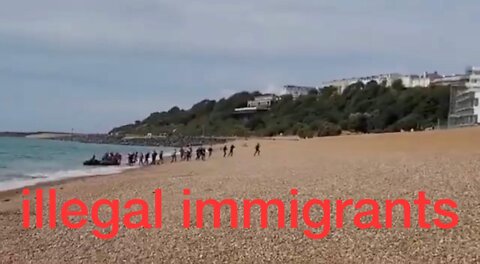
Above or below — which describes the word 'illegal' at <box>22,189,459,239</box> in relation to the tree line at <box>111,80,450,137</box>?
below

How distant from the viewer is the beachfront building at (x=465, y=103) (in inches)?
2478

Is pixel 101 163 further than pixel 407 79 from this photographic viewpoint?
No

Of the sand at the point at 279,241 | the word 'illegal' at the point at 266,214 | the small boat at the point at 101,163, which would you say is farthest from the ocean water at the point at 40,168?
the sand at the point at 279,241

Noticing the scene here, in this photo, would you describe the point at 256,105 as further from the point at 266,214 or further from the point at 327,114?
the point at 266,214

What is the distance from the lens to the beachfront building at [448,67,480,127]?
62938 millimetres

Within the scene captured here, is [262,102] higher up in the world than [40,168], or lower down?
higher up

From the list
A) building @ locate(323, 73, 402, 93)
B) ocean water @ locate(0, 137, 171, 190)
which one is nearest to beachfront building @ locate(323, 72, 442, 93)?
building @ locate(323, 73, 402, 93)

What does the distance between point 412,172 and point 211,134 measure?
342ft

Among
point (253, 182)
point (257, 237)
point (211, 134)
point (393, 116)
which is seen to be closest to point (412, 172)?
point (253, 182)

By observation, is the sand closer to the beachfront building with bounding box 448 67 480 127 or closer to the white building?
the beachfront building with bounding box 448 67 480 127

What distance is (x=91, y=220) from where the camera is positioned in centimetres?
985

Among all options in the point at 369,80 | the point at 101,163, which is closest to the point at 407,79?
the point at 369,80

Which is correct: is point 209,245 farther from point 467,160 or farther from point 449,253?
point 467,160

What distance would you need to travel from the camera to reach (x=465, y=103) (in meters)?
70.7
